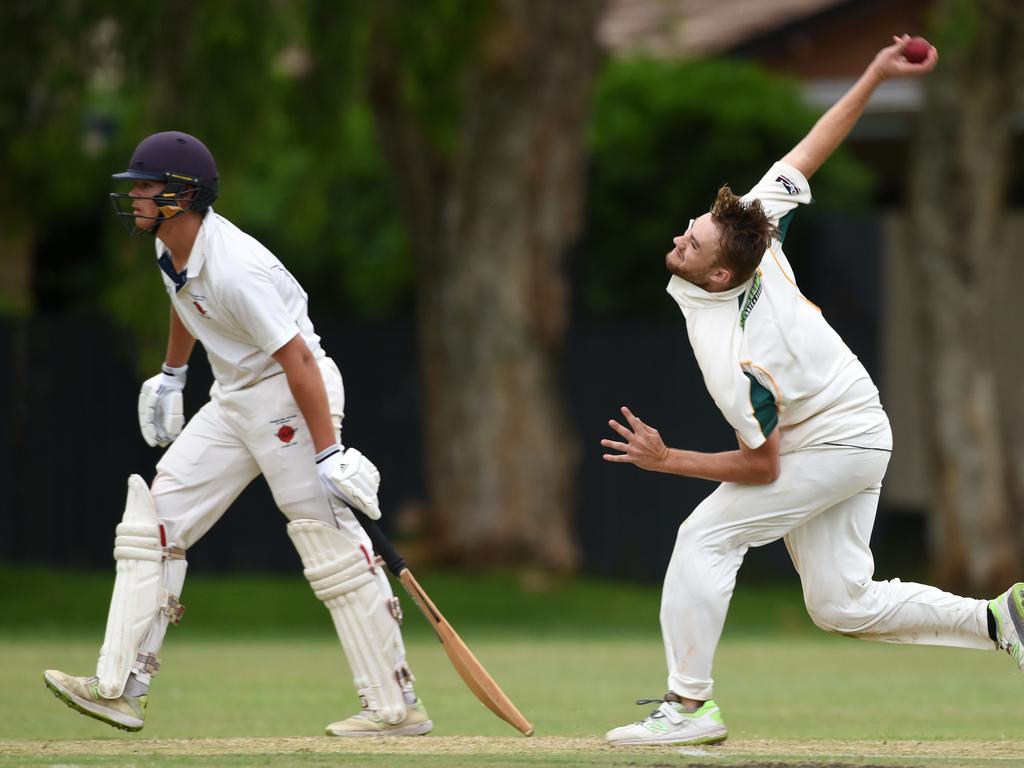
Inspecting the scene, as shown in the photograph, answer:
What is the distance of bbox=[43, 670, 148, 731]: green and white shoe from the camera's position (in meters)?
6.19

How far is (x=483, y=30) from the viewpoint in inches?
586

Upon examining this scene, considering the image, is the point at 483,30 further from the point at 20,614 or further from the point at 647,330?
the point at 20,614

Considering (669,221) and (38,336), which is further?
(669,221)

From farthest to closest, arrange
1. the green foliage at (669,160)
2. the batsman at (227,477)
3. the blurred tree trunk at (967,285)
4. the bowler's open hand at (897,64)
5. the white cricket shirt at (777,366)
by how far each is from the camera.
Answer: the green foliage at (669,160)
the blurred tree trunk at (967,285)
the bowler's open hand at (897,64)
the batsman at (227,477)
the white cricket shirt at (777,366)

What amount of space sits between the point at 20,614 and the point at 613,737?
9416 mm

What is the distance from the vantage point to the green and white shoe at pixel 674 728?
6004 mm

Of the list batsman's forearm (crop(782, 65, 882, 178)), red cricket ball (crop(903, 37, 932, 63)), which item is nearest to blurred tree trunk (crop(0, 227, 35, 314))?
batsman's forearm (crop(782, 65, 882, 178))

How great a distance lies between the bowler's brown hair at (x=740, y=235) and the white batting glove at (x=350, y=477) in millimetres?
1388

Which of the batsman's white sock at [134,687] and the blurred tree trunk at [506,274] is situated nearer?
the batsman's white sock at [134,687]

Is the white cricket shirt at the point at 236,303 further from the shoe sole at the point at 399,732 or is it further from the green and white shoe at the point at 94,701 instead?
the shoe sole at the point at 399,732

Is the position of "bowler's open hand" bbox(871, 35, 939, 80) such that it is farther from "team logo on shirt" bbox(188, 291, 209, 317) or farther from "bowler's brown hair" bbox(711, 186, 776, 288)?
"team logo on shirt" bbox(188, 291, 209, 317)

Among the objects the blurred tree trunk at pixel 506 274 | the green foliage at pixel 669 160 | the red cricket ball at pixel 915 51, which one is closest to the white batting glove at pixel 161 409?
the red cricket ball at pixel 915 51

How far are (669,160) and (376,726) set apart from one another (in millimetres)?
12838

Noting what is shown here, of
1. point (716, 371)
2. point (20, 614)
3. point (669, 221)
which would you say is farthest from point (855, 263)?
point (716, 371)
